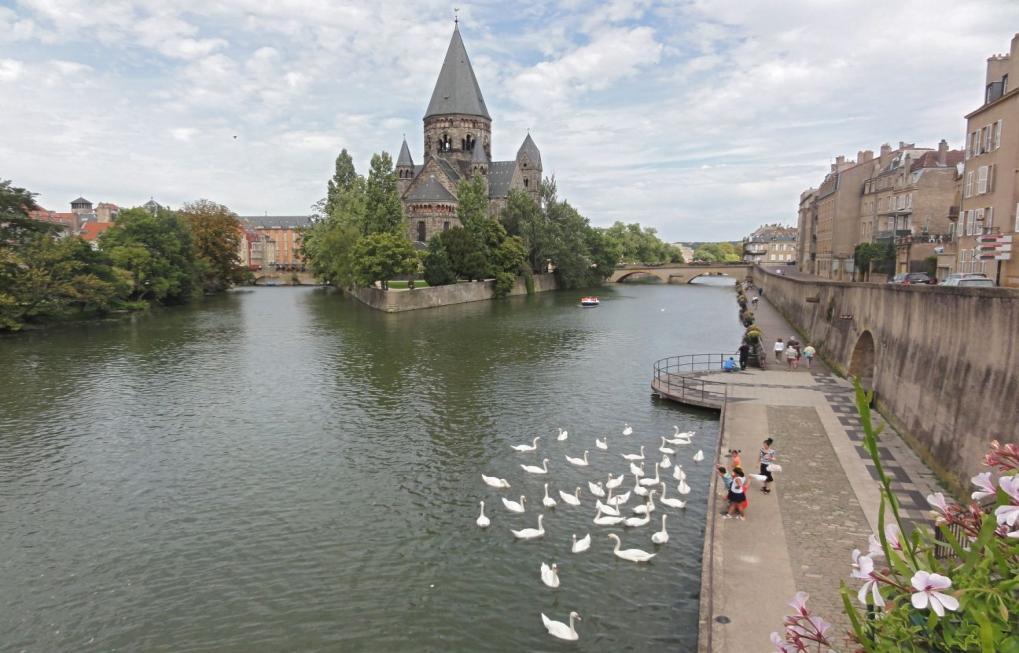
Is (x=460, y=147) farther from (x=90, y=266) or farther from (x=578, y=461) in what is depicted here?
(x=578, y=461)

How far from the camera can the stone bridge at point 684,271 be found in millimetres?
129125

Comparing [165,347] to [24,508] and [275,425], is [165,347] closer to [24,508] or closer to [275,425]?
[275,425]

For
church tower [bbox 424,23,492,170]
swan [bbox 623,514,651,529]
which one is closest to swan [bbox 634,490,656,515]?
swan [bbox 623,514,651,529]

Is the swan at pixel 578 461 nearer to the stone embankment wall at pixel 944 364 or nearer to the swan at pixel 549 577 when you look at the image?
the swan at pixel 549 577

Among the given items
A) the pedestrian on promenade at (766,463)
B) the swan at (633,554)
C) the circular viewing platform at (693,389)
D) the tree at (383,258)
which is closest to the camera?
the swan at (633,554)

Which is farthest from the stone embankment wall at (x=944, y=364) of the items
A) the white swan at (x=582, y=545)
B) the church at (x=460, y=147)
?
the church at (x=460, y=147)

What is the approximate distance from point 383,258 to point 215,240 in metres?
41.7

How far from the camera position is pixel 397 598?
15.1m

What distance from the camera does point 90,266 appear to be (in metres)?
61.7

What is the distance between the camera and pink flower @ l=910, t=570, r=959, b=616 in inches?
138

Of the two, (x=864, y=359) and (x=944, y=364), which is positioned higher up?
(x=944, y=364)

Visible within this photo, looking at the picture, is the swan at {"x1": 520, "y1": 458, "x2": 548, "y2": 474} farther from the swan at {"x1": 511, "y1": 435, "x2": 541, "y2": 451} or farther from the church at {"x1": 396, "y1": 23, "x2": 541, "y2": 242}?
the church at {"x1": 396, "y1": 23, "x2": 541, "y2": 242}

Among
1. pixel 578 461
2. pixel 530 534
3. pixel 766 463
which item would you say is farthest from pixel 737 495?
pixel 578 461

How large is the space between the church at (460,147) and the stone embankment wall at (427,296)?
34.4 metres
